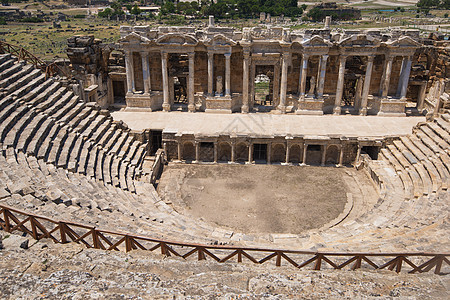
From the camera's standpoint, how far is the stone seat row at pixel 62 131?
16.8m

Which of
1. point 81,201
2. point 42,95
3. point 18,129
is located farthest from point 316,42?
point 81,201

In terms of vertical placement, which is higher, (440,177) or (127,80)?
(127,80)

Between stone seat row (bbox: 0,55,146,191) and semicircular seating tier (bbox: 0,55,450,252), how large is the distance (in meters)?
0.05

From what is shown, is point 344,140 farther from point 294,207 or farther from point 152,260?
point 152,260

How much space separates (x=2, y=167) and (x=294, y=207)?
39.6 feet

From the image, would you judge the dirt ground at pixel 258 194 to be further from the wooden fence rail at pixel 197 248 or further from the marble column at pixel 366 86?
the wooden fence rail at pixel 197 248

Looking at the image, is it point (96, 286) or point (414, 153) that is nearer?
point (96, 286)

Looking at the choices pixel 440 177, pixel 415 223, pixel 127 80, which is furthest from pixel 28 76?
pixel 440 177

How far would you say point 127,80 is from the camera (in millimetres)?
27453

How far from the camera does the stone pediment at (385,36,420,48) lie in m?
25.6

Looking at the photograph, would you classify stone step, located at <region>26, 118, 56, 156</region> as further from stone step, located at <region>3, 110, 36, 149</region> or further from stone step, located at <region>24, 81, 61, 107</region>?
stone step, located at <region>24, 81, 61, 107</region>

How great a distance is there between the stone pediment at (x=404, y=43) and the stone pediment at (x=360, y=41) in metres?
0.82

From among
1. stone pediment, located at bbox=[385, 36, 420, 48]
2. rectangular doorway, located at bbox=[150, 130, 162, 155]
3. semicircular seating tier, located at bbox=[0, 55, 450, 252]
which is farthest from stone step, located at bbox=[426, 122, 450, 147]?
rectangular doorway, located at bbox=[150, 130, 162, 155]

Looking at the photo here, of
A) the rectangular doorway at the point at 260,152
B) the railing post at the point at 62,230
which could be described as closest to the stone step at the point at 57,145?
the railing post at the point at 62,230
